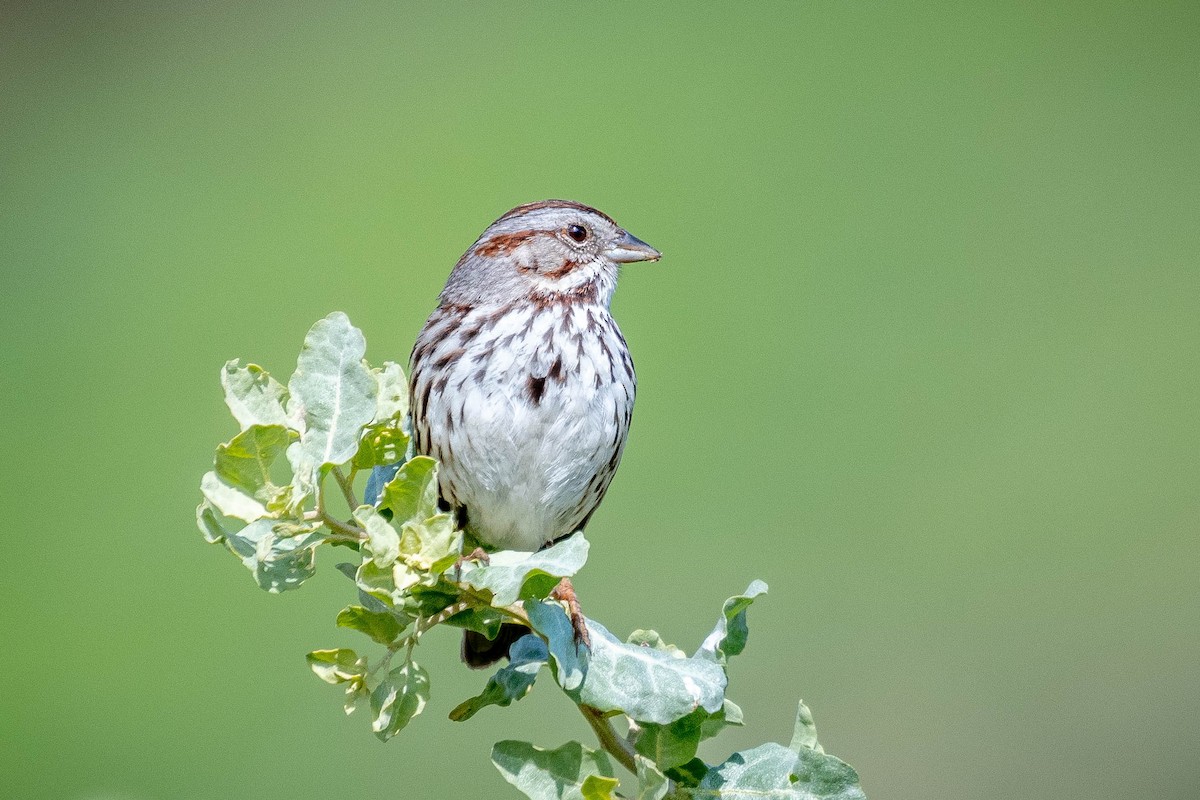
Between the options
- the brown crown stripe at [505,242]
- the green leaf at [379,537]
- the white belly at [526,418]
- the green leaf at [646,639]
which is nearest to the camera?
the green leaf at [379,537]

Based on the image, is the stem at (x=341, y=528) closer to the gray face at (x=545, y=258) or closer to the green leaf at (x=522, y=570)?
the green leaf at (x=522, y=570)

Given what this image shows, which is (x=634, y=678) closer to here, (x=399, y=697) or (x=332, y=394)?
(x=399, y=697)

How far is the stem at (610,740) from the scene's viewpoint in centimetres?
181

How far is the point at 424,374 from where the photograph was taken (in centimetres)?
292

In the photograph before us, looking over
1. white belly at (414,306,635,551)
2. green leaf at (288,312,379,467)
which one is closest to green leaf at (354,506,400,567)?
green leaf at (288,312,379,467)

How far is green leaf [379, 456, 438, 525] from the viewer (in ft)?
5.40

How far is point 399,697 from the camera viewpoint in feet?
5.86

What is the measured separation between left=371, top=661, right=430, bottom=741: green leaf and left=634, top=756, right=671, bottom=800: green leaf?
0.30 metres

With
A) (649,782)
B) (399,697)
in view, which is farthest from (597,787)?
(399,697)

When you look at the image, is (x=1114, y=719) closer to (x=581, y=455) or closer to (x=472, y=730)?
(x=472, y=730)

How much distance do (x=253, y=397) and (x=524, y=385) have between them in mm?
1131

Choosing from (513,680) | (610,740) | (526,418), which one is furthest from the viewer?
(526,418)

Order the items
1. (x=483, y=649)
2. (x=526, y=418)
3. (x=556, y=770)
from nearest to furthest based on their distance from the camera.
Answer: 1. (x=556, y=770)
2. (x=526, y=418)
3. (x=483, y=649)

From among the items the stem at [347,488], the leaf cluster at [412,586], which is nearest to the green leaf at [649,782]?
the leaf cluster at [412,586]
